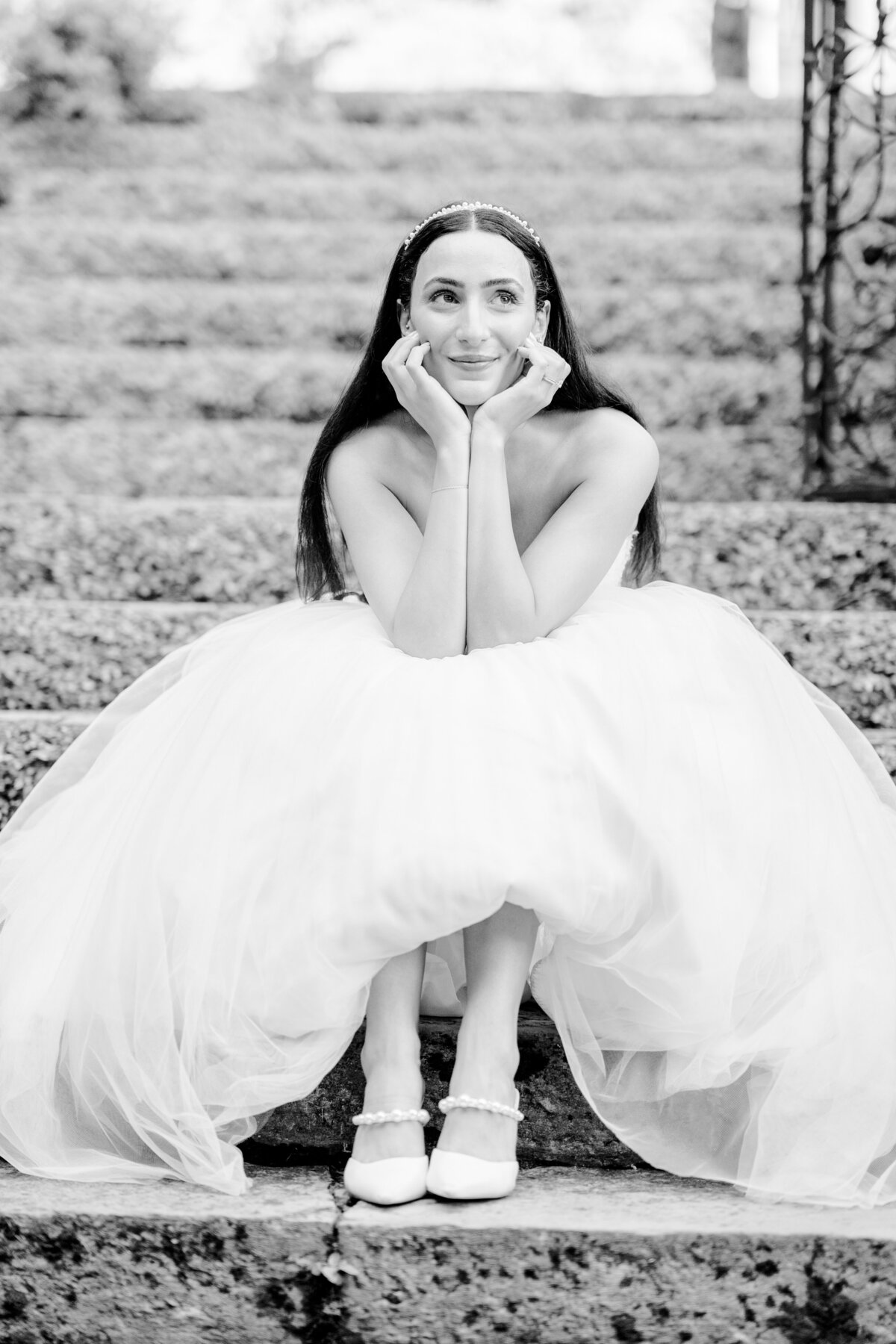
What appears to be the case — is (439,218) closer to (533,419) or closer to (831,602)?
(533,419)

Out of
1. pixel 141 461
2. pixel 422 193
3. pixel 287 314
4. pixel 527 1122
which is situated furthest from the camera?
pixel 422 193

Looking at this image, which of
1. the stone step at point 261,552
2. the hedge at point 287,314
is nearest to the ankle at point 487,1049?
the stone step at point 261,552

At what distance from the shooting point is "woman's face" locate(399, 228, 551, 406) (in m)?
2.21

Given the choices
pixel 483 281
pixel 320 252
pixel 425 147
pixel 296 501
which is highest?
pixel 425 147

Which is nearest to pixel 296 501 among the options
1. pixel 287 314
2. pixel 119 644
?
pixel 119 644

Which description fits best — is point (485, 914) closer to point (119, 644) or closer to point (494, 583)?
point (494, 583)

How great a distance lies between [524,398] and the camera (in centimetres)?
216

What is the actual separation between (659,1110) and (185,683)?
938 millimetres

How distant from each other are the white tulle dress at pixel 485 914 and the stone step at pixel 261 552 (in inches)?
50.1

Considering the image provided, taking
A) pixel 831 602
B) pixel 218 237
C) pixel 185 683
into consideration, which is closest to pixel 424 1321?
pixel 185 683

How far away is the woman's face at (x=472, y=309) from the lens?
2.21 metres

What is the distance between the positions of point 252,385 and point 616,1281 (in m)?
3.46

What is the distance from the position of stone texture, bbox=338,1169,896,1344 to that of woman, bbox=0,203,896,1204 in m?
0.09

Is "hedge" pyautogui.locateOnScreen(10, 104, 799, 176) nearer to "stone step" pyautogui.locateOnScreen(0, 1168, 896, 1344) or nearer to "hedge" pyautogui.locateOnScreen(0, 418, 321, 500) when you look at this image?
"hedge" pyautogui.locateOnScreen(0, 418, 321, 500)
